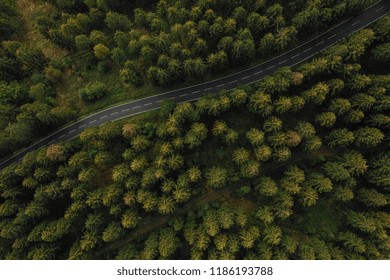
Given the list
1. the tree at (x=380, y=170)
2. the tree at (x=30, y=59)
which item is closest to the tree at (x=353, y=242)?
the tree at (x=380, y=170)

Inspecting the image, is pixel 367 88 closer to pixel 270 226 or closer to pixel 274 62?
pixel 274 62

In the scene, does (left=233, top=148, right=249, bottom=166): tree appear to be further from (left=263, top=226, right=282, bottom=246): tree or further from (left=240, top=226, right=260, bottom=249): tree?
(left=263, top=226, right=282, bottom=246): tree

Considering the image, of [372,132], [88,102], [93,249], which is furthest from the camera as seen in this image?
[88,102]

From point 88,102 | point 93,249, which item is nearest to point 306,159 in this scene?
point 93,249

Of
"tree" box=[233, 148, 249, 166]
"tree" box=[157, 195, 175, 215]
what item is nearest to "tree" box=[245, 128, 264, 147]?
"tree" box=[233, 148, 249, 166]

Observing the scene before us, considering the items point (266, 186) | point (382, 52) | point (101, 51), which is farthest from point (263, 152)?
point (101, 51)

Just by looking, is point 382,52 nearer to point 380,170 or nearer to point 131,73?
point 380,170
